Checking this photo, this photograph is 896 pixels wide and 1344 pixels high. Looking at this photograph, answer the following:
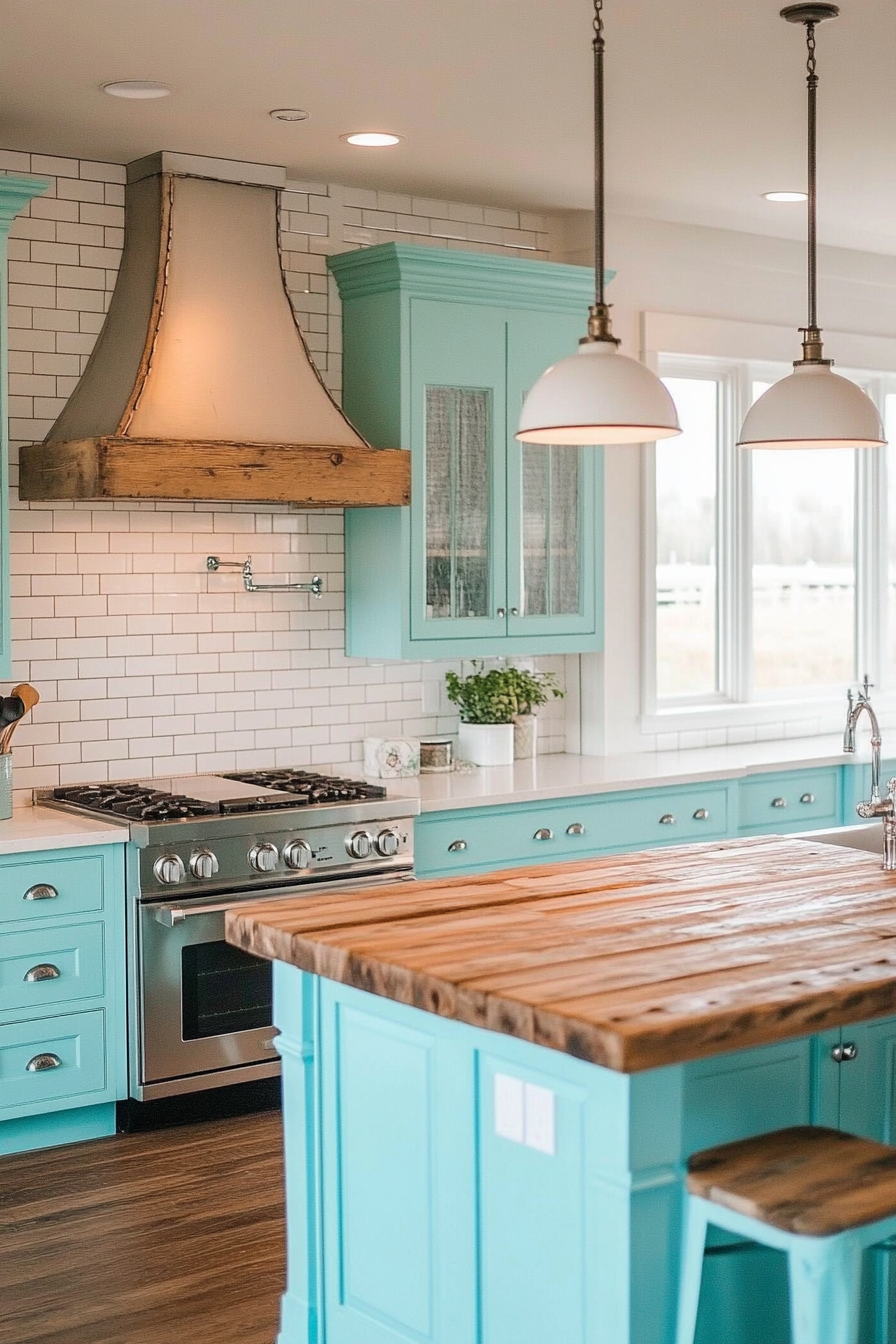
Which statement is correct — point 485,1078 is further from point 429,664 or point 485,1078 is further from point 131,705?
point 429,664

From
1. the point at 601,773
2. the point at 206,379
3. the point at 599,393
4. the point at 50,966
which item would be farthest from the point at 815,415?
the point at 50,966

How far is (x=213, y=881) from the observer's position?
4.57m

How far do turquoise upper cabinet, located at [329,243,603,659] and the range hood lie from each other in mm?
261

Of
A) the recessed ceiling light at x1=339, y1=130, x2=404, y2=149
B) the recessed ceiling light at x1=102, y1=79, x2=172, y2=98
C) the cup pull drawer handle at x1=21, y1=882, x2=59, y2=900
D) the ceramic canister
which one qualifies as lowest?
the cup pull drawer handle at x1=21, y1=882, x2=59, y2=900

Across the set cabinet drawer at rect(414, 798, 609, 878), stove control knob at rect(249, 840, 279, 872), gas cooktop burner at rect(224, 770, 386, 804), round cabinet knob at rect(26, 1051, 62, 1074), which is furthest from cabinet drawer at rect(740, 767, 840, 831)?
round cabinet knob at rect(26, 1051, 62, 1074)

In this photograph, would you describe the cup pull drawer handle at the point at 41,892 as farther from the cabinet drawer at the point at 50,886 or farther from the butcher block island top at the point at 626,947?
the butcher block island top at the point at 626,947

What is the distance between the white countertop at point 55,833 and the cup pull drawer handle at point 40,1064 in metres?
0.58

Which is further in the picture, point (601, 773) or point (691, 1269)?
point (601, 773)

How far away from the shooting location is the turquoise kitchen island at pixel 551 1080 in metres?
2.40

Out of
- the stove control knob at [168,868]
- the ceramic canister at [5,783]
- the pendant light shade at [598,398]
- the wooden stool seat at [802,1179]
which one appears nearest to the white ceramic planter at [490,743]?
the stove control knob at [168,868]

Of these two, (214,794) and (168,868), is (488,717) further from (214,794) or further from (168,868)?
→ (168,868)

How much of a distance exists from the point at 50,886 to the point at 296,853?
0.73m

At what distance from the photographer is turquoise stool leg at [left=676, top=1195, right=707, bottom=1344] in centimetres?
242

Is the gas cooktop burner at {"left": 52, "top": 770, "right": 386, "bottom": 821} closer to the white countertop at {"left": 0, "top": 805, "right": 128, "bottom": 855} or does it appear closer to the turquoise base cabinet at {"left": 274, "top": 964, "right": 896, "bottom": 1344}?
the white countertop at {"left": 0, "top": 805, "right": 128, "bottom": 855}
